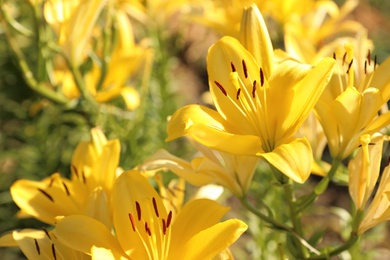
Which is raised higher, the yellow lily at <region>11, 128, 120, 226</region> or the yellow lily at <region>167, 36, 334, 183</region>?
the yellow lily at <region>167, 36, 334, 183</region>

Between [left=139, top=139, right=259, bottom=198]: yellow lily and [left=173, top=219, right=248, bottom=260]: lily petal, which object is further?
[left=139, top=139, right=259, bottom=198]: yellow lily

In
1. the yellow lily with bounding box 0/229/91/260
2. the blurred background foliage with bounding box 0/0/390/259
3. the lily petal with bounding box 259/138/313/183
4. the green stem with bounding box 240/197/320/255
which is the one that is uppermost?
the lily petal with bounding box 259/138/313/183

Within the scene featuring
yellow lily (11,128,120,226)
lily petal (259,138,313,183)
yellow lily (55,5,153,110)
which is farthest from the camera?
yellow lily (55,5,153,110)

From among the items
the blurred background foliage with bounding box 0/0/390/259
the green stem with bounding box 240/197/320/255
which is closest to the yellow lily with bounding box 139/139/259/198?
the green stem with bounding box 240/197/320/255

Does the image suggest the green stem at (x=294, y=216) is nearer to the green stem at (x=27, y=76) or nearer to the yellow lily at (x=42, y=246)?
the yellow lily at (x=42, y=246)

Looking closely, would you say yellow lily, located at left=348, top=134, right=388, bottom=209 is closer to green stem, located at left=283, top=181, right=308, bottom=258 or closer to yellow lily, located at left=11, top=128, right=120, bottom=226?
green stem, located at left=283, top=181, right=308, bottom=258

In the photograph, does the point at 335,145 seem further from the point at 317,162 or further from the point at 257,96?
the point at 317,162

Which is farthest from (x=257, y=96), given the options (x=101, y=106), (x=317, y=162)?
(x=101, y=106)
